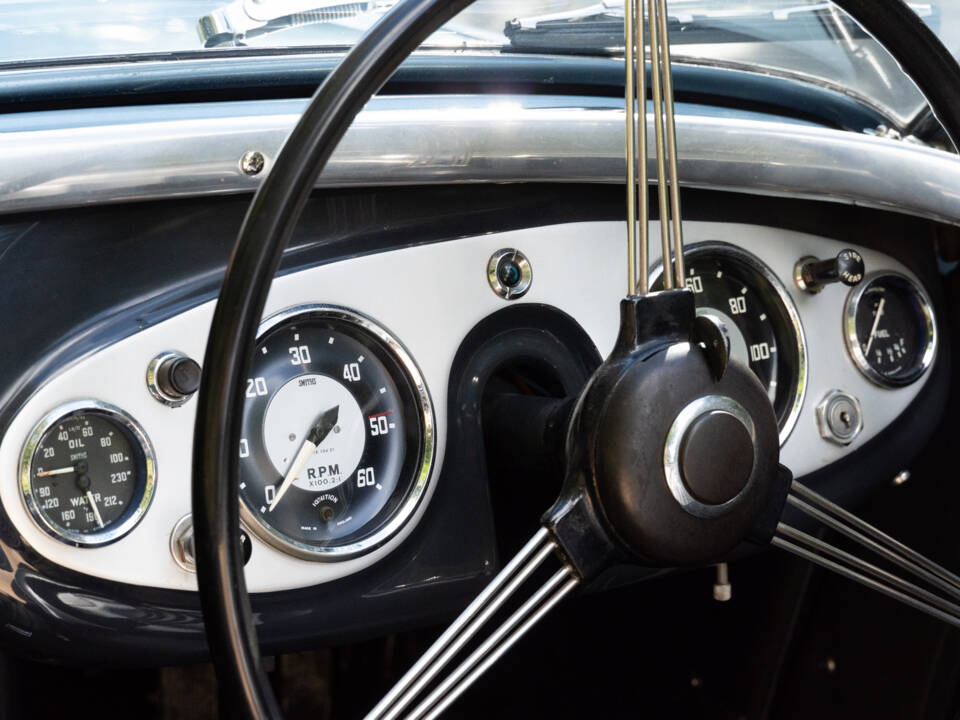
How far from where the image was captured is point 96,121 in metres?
1.11

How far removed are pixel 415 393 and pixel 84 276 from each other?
362mm

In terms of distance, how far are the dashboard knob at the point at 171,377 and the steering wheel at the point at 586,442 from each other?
0.39 meters

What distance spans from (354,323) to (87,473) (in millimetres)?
309

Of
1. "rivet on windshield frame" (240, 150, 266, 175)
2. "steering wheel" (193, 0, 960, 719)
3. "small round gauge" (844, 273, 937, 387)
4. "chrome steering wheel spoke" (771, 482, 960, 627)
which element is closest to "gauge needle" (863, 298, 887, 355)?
"small round gauge" (844, 273, 937, 387)

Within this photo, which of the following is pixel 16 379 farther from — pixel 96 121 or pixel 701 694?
pixel 701 694

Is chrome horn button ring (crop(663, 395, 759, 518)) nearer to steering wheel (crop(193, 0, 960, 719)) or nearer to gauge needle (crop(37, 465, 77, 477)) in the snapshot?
steering wheel (crop(193, 0, 960, 719))

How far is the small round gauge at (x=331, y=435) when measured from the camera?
117 cm

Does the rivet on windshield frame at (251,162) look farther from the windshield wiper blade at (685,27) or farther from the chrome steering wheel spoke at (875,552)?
the chrome steering wheel spoke at (875,552)

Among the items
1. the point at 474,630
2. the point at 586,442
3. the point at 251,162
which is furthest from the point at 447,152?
the point at 474,630

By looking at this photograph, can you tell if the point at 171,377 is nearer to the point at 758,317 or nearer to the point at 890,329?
the point at 758,317

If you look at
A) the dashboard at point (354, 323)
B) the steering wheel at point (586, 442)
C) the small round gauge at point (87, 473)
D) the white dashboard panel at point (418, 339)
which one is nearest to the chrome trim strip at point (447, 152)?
the dashboard at point (354, 323)

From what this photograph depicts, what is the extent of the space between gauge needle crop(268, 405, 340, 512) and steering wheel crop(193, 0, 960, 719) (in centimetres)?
37

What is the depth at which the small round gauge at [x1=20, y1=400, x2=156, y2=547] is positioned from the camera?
1066 millimetres

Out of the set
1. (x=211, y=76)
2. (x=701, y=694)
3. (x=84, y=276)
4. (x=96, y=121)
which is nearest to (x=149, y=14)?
(x=211, y=76)
